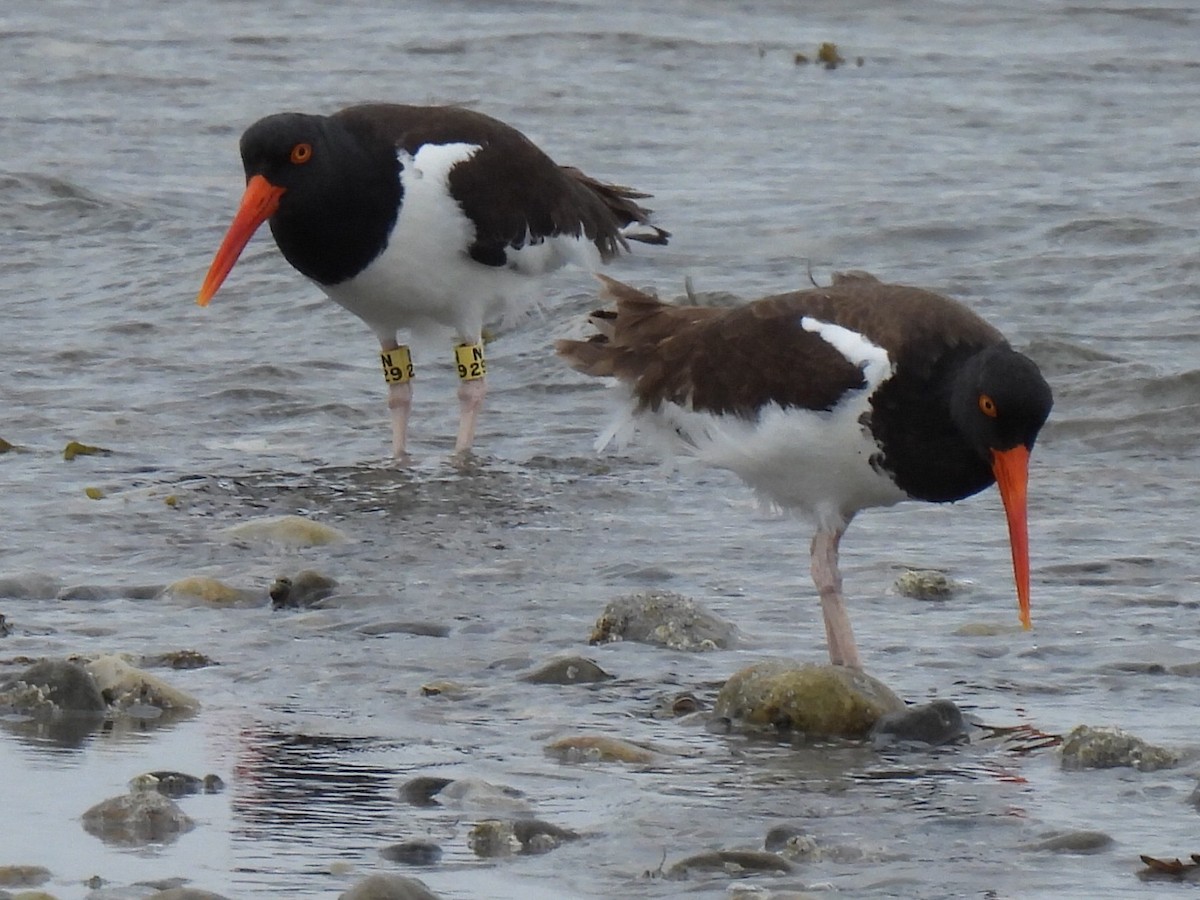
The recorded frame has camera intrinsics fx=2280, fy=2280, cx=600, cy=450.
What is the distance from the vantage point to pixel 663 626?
5.52 meters

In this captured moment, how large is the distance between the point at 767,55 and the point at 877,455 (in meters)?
11.3

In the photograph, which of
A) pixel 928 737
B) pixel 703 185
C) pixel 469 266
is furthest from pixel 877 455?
pixel 703 185

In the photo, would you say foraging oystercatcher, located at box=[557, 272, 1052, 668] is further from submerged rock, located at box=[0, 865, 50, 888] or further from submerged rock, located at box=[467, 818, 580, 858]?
submerged rock, located at box=[0, 865, 50, 888]

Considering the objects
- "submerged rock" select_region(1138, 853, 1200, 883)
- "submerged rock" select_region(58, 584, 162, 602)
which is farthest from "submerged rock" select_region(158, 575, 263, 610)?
"submerged rock" select_region(1138, 853, 1200, 883)

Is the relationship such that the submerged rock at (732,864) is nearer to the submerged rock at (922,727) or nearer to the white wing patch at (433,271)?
the submerged rock at (922,727)

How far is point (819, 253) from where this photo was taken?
11039 mm

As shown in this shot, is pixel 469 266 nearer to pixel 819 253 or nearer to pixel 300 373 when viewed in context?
pixel 300 373

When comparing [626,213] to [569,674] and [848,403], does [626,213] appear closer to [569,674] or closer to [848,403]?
[848,403]

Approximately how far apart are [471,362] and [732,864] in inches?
175

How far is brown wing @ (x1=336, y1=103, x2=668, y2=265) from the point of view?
7.75 m

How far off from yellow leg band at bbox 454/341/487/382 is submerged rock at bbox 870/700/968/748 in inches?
142

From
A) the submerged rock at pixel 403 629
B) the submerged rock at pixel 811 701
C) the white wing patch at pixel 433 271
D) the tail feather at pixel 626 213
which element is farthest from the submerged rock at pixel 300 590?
the tail feather at pixel 626 213

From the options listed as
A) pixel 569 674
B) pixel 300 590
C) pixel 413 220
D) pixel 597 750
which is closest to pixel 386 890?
pixel 597 750

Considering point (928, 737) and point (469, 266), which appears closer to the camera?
point (928, 737)
